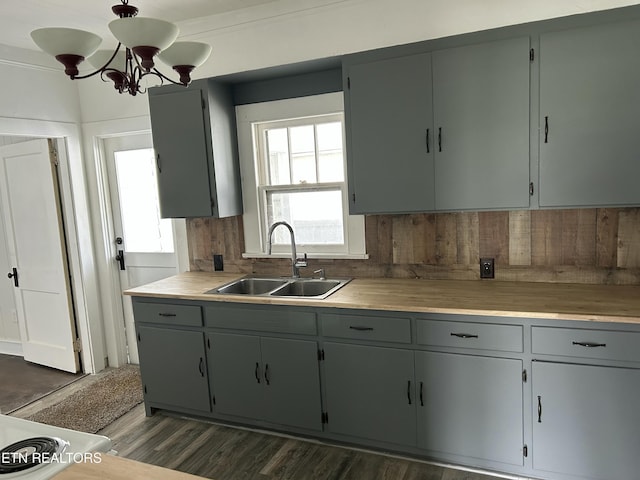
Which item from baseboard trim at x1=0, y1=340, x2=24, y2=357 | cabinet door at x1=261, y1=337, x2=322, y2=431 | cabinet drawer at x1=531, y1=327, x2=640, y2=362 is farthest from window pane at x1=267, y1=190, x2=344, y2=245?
baseboard trim at x1=0, y1=340, x2=24, y2=357

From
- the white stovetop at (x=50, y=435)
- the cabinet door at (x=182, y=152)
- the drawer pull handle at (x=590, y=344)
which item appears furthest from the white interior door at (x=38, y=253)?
the drawer pull handle at (x=590, y=344)

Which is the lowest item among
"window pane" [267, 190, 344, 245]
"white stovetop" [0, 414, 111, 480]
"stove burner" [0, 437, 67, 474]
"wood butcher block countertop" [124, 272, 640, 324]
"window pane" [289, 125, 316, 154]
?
"white stovetop" [0, 414, 111, 480]

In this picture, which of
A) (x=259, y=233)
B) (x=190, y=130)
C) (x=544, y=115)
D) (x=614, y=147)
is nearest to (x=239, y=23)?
(x=190, y=130)

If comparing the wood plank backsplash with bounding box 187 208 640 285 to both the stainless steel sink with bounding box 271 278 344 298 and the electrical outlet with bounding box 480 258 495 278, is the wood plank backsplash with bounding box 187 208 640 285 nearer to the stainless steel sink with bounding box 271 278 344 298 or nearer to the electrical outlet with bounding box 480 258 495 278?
the electrical outlet with bounding box 480 258 495 278

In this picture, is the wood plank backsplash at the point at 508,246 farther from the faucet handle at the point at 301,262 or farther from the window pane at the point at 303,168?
the window pane at the point at 303,168

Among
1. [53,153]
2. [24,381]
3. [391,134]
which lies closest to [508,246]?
[391,134]

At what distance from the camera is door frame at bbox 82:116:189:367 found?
378 centimetres

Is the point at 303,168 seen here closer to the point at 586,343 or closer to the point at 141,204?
the point at 141,204

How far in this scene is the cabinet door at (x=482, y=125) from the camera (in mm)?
2439

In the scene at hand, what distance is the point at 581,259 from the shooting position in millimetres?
2668

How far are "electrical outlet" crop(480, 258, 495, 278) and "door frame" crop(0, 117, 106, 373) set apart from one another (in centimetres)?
320

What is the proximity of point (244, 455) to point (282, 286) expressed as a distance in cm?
105

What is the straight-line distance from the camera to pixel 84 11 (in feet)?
9.67

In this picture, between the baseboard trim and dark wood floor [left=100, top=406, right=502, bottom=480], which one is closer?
dark wood floor [left=100, top=406, right=502, bottom=480]
